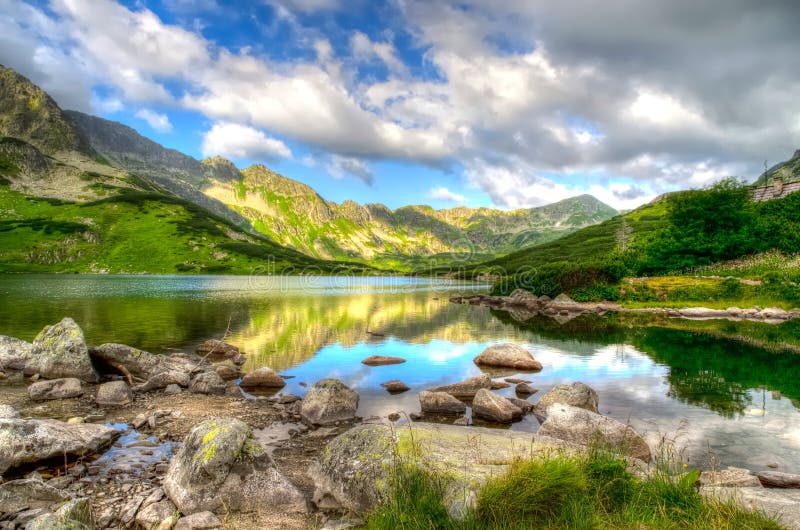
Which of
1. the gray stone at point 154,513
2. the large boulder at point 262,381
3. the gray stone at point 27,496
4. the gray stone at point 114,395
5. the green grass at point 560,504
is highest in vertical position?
the green grass at point 560,504

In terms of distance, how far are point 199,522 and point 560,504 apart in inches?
345

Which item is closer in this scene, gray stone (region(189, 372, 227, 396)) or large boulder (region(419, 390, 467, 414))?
large boulder (region(419, 390, 467, 414))

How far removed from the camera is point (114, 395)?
74.8 feet

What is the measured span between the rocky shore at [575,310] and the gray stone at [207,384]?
57.9m

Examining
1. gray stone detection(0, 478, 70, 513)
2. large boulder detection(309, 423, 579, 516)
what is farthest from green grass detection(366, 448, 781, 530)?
gray stone detection(0, 478, 70, 513)

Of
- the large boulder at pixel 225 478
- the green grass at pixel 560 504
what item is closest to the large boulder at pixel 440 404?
the large boulder at pixel 225 478

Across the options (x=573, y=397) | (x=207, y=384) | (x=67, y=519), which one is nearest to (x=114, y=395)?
(x=207, y=384)

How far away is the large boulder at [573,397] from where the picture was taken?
2345cm

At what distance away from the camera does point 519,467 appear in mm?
9336

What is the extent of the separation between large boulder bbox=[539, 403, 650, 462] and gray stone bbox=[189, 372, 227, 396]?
19.3m

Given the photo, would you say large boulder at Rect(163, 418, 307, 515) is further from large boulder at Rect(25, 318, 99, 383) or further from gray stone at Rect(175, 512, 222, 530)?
large boulder at Rect(25, 318, 99, 383)

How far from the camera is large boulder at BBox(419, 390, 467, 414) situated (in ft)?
78.2

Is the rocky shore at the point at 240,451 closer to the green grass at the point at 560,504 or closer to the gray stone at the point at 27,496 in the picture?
the gray stone at the point at 27,496

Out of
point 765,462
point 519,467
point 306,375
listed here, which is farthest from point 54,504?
point 765,462
